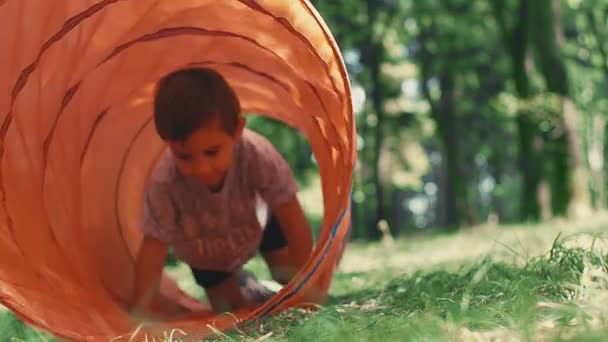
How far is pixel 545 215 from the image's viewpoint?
429 inches

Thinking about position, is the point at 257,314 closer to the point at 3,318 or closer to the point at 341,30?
the point at 3,318

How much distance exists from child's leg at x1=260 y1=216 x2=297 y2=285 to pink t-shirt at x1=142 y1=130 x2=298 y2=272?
257 mm

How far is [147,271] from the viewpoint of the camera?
11.4 ft

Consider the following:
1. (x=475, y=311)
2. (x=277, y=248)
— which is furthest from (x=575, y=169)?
(x=475, y=311)

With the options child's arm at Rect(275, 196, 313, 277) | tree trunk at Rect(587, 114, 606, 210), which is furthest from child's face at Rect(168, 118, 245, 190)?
tree trunk at Rect(587, 114, 606, 210)

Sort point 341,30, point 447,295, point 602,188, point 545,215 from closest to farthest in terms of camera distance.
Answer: point 447,295 < point 545,215 < point 341,30 < point 602,188

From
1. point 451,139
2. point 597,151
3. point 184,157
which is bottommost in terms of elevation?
point 597,151

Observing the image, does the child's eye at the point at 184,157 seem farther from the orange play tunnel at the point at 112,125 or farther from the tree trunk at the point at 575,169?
the tree trunk at the point at 575,169

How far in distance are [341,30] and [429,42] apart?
7.51 feet

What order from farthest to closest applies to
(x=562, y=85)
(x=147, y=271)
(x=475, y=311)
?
(x=562, y=85) → (x=147, y=271) → (x=475, y=311)

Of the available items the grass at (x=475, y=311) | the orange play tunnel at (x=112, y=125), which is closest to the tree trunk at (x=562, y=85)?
the orange play tunnel at (x=112, y=125)

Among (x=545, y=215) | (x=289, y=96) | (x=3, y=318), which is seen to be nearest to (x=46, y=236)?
(x=3, y=318)

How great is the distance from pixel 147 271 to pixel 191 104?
93 centimetres

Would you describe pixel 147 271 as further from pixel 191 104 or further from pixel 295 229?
pixel 191 104
